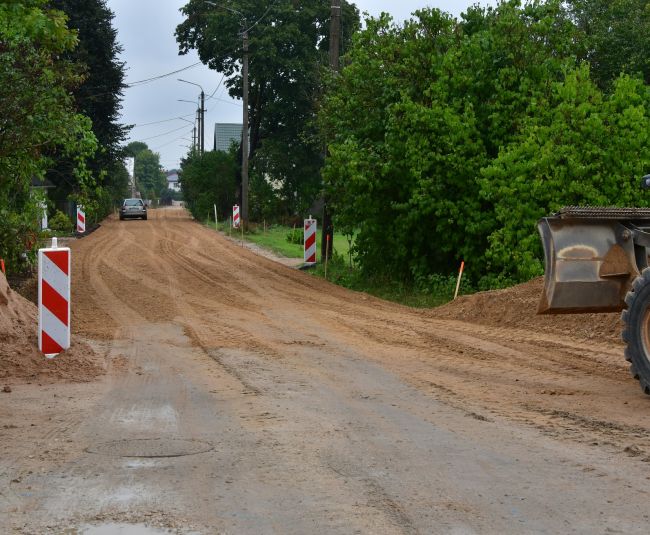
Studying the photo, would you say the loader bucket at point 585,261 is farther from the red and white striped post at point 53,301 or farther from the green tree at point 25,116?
the green tree at point 25,116

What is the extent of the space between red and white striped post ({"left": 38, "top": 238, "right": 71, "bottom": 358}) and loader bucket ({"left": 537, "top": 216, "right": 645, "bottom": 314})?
508cm

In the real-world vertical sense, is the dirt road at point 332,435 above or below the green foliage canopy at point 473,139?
below

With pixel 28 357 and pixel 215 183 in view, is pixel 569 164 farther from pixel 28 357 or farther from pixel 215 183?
pixel 215 183

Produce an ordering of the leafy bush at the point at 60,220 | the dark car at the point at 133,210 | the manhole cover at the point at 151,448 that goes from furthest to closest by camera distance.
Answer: the dark car at the point at 133,210
the leafy bush at the point at 60,220
the manhole cover at the point at 151,448

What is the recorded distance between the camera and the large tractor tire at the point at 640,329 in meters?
8.66

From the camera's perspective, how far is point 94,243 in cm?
3725

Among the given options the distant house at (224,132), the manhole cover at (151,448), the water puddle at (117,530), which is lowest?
the manhole cover at (151,448)

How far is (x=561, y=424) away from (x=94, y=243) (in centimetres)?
3163

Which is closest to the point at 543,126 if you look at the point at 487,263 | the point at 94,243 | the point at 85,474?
the point at 487,263

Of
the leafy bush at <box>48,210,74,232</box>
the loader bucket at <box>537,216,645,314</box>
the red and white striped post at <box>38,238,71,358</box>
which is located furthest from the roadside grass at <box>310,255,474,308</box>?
the red and white striped post at <box>38,238,71,358</box>

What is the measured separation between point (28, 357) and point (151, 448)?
399 centimetres

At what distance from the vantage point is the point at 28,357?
10188mm

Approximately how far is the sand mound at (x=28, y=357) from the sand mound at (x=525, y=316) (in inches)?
260

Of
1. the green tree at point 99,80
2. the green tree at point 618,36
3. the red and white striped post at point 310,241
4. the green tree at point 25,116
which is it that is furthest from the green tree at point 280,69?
the green tree at point 25,116
